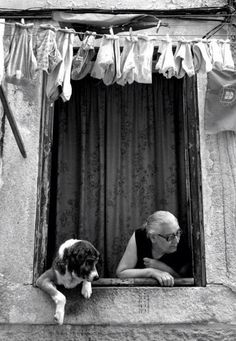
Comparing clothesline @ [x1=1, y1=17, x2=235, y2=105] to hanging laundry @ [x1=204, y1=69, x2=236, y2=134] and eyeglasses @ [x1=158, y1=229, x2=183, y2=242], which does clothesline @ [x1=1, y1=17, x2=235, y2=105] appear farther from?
eyeglasses @ [x1=158, y1=229, x2=183, y2=242]

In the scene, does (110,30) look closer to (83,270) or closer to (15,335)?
(83,270)

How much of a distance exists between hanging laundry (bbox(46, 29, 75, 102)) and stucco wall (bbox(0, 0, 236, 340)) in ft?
4.17

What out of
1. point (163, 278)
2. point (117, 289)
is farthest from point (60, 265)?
point (163, 278)

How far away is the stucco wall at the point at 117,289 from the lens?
17.4ft

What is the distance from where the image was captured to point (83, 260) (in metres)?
4.70

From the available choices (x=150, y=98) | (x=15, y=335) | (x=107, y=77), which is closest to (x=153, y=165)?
(x=150, y=98)

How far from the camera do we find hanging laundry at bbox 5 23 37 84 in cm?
464

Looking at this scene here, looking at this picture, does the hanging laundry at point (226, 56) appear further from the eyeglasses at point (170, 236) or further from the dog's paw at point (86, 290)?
the dog's paw at point (86, 290)

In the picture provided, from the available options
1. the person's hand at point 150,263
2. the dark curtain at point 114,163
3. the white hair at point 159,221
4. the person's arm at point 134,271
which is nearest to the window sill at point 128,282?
the person's arm at point 134,271

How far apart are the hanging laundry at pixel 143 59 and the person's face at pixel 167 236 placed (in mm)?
1510

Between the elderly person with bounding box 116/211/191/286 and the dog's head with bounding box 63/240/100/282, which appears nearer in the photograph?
the dog's head with bounding box 63/240/100/282

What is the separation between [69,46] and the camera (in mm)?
4797

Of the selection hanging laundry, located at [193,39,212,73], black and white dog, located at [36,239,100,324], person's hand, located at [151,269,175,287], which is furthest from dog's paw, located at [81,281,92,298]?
hanging laundry, located at [193,39,212,73]

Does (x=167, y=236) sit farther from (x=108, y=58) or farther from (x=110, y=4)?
(x=110, y=4)
